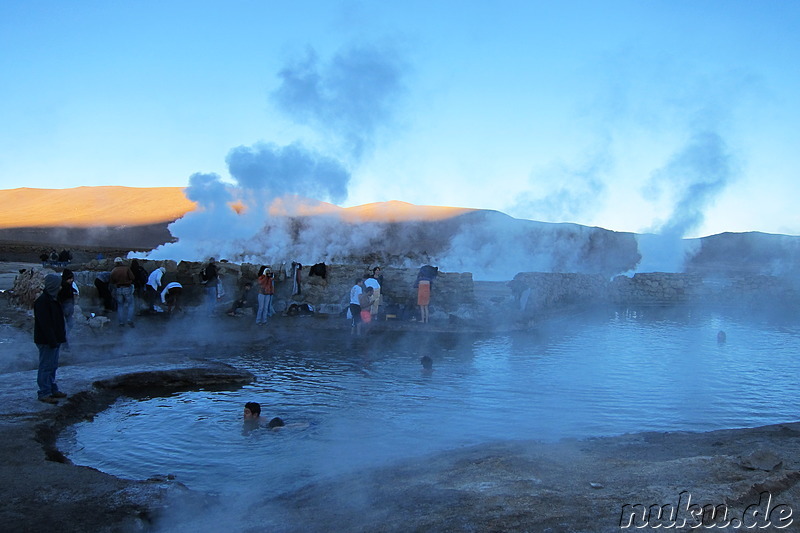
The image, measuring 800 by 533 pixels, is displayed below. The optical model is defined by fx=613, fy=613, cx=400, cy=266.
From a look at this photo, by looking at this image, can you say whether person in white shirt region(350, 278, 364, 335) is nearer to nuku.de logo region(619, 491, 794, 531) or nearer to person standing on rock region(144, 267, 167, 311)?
person standing on rock region(144, 267, 167, 311)

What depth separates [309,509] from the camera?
426 centimetres

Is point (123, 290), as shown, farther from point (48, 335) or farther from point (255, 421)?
point (255, 421)

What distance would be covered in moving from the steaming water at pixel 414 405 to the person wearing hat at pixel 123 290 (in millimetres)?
3678

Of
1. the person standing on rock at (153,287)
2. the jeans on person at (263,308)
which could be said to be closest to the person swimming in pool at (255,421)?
the jeans on person at (263,308)

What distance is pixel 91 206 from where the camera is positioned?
91.9 m

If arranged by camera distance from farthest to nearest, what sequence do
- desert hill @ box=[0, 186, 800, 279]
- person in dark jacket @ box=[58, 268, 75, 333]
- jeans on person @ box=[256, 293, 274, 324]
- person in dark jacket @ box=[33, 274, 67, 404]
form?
1. desert hill @ box=[0, 186, 800, 279]
2. jeans on person @ box=[256, 293, 274, 324]
3. person in dark jacket @ box=[58, 268, 75, 333]
4. person in dark jacket @ box=[33, 274, 67, 404]

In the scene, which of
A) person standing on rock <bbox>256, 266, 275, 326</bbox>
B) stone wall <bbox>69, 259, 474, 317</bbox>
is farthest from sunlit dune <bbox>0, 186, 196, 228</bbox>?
person standing on rock <bbox>256, 266, 275, 326</bbox>

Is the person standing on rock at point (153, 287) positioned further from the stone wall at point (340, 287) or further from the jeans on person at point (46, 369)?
the jeans on person at point (46, 369)

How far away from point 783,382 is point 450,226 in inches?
2504

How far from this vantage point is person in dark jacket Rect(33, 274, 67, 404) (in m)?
6.91

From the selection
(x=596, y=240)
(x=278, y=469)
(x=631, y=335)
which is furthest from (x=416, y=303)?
(x=596, y=240)

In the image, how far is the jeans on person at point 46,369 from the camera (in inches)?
272

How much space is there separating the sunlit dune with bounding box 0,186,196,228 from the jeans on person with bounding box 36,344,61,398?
230ft

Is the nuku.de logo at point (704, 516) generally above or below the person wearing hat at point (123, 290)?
below
